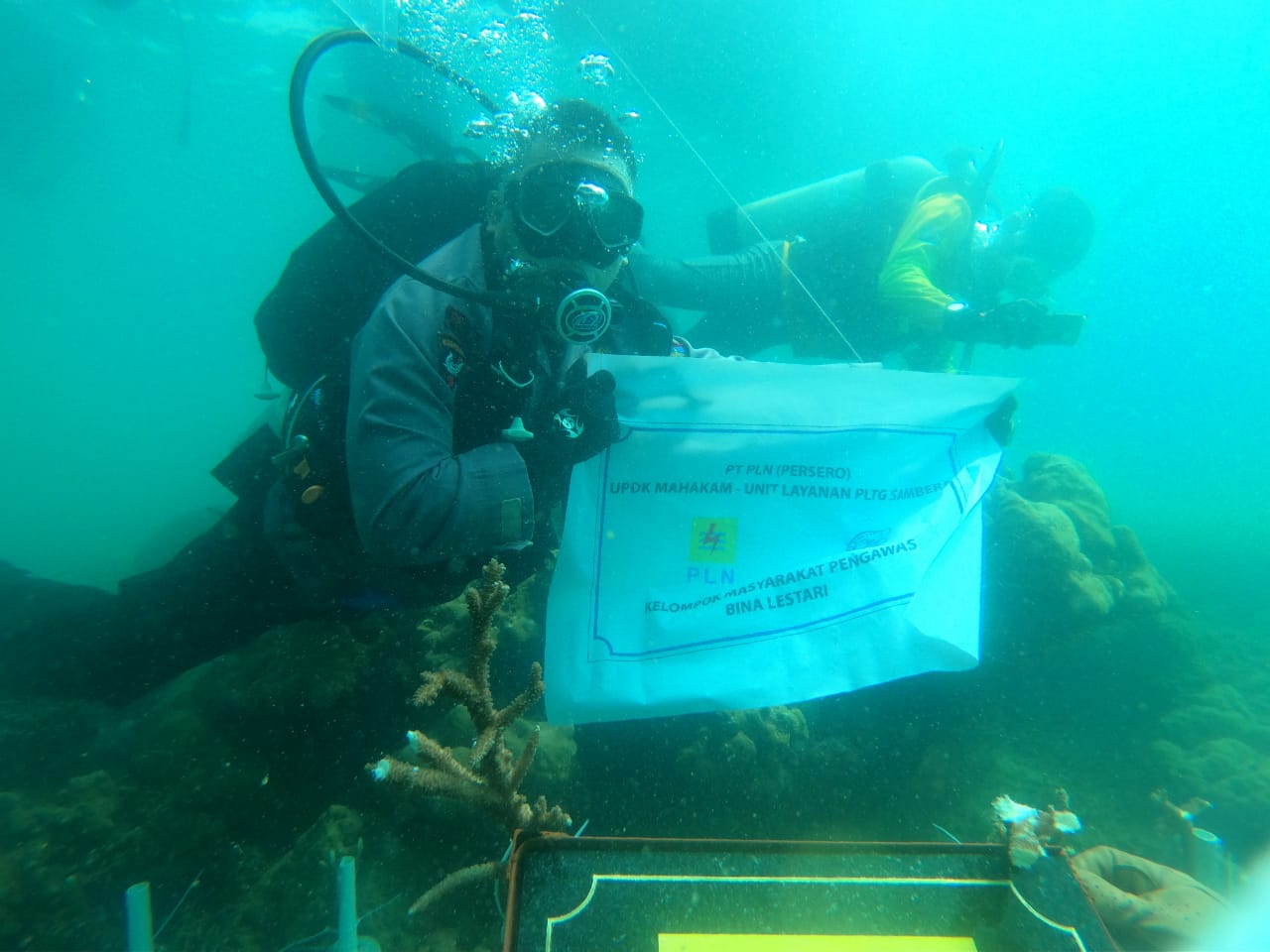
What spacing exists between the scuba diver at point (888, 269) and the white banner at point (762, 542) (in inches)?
110

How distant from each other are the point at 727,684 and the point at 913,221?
550 cm

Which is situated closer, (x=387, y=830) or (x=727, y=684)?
(x=727, y=684)

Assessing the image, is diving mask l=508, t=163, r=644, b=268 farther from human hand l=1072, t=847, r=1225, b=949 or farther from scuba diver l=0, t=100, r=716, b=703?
human hand l=1072, t=847, r=1225, b=949

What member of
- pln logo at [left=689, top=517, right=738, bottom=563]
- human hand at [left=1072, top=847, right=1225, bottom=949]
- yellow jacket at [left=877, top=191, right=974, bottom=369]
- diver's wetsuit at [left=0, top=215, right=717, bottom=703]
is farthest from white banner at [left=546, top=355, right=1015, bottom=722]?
yellow jacket at [left=877, top=191, right=974, bottom=369]

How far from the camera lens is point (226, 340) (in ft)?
299

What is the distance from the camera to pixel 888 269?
5.48 m

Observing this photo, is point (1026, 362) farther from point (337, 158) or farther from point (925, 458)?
point (925, 458)

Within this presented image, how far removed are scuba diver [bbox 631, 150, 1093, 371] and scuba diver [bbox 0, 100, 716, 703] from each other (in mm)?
2880

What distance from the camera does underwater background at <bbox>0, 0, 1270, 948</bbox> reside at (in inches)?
201

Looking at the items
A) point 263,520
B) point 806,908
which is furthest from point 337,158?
point 806,908

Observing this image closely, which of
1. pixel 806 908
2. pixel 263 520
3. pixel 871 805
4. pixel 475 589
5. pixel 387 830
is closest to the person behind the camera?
pixel 806 908

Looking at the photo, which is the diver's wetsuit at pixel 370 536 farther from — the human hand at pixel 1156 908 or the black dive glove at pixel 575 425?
the human hand at pixel 1156 908

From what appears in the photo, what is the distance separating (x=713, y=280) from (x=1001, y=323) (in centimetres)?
280

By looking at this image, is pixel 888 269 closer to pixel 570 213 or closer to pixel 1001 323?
pixel 1001 323
